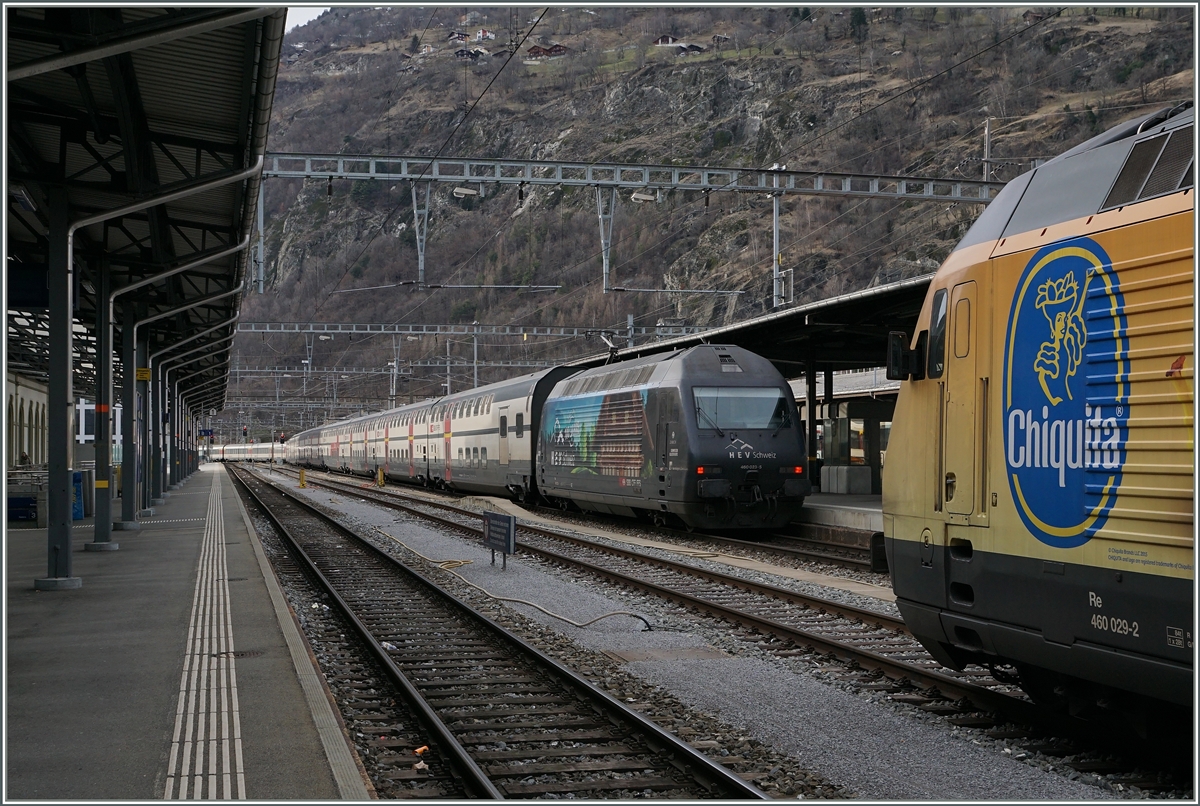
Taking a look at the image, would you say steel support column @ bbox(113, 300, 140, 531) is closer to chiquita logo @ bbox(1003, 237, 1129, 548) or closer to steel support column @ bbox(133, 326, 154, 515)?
steel support column @ bbox(133, 326, 154, 515)

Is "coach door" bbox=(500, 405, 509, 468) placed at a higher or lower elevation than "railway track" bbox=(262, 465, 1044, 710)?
higher

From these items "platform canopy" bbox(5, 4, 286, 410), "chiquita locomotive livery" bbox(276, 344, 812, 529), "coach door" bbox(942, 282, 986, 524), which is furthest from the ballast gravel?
"platform canopy" bbox(5, 4, 286, 410)

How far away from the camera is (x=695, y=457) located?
18.5 meters

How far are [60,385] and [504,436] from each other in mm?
17639

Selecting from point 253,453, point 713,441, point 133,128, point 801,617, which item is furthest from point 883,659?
point 253,453

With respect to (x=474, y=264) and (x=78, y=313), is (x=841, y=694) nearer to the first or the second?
(x=78, y=313)

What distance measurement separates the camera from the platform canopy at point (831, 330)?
61.4ft

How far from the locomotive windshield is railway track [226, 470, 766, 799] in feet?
23.7

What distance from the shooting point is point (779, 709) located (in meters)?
7.89

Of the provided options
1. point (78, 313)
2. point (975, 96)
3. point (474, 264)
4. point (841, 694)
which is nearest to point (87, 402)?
point (474, 264)

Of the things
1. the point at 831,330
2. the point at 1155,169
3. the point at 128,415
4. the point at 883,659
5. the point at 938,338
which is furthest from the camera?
the point at 831,330

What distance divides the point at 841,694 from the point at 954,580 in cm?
188

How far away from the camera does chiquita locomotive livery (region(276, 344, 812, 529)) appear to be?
18.8 m

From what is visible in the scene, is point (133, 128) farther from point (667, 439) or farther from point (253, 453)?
point (253, 453)
